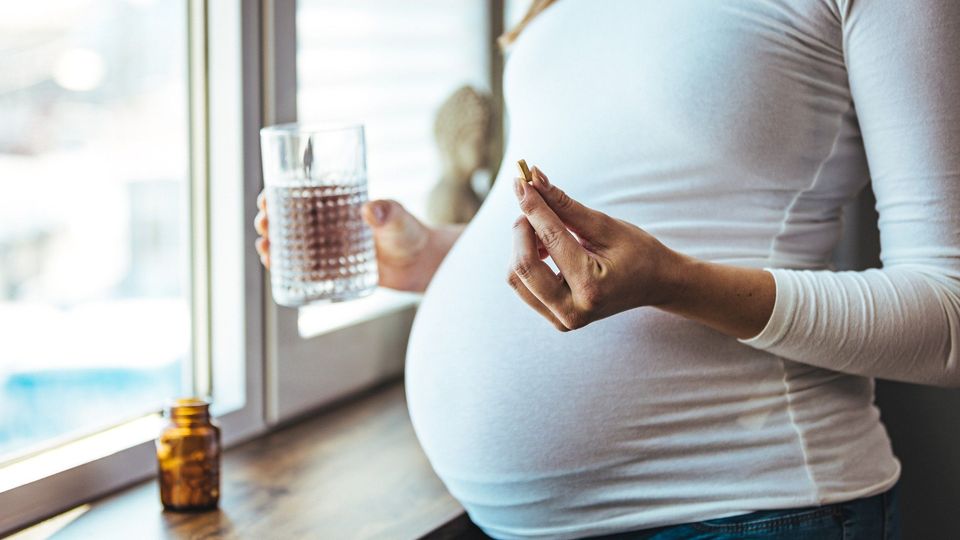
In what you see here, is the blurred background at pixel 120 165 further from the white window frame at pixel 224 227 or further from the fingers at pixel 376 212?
the fingers at pixel 376 212

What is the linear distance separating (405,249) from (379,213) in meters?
0.12

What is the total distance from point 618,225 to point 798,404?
0.96 feet

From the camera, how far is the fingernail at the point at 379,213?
1.10 meters

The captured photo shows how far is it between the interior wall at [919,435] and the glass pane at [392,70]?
696 millimetres

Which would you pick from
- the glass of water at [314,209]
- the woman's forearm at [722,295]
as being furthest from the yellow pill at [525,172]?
the glass of water at [314,209]

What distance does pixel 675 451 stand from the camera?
0.93 meters

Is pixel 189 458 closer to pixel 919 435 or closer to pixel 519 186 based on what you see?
pixel 519 186

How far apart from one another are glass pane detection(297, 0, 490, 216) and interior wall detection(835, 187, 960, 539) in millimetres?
696

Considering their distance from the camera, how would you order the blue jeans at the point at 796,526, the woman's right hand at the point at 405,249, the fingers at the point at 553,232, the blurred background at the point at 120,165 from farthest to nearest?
the blurred background at the point at 120,165 < the woman's right hand at the point at 405,249 < the blue jeans at the point at 796,526 < the fingers at the point at 553,232

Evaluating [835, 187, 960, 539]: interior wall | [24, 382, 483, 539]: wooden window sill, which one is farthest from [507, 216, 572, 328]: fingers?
[835, 187, 960, 539]: interior wall

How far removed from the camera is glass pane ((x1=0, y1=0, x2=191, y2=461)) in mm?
1271

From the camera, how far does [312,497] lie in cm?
116

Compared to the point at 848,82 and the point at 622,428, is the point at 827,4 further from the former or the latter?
the point at 622,428

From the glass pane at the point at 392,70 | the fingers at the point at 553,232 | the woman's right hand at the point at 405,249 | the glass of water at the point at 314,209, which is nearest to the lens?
the fingers at the point at 553,232
